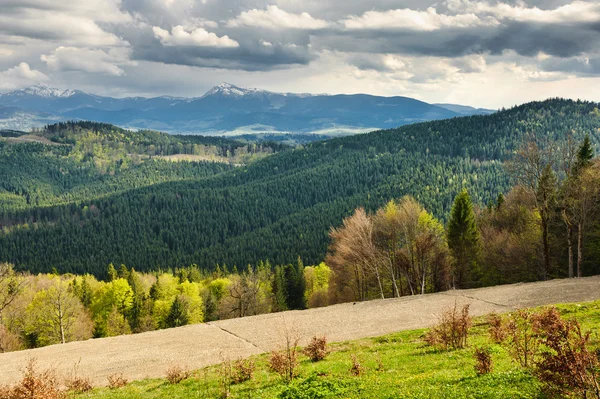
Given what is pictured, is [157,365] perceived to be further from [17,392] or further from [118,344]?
[17,392]

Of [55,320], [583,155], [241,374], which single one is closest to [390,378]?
[241,374]

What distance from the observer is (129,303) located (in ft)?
272

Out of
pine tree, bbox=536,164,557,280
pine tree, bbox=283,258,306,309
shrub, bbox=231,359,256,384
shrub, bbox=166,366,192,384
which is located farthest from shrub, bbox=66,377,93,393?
pine tree, bbox=283,258,306,309

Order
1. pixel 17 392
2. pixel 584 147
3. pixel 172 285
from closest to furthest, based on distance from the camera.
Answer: pixel 17 392
pixel 584 147
pixel 172 285


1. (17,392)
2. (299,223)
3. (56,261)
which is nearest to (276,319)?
(17,392)

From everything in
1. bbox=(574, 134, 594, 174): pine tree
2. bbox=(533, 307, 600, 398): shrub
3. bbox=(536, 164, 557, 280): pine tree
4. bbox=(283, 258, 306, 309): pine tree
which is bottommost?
bbox=(283, 258, 306, 309): pine tree

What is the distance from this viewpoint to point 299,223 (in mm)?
199875

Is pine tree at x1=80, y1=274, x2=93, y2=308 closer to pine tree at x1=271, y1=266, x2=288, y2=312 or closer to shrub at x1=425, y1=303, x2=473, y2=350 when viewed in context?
pine tree at x1=271, y1=266, x2=288, y2=312

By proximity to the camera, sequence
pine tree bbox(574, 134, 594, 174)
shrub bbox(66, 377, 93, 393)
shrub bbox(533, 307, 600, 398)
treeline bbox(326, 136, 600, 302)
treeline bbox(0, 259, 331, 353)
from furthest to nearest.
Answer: treeline bbox(0, 259, 331, 353)
pine tree bbox(574, 134, 594, 174)
treeline bbox(326, 136, 600, 302)
shrub bbox(66, 377, 93, 393)
shrub bbox(533, 307, 600, 398)

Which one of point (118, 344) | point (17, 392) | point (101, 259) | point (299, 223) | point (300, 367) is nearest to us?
point (17, 392)

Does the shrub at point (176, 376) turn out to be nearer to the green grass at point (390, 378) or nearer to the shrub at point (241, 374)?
the green grass at point (390, 378)

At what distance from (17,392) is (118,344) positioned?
2034 centimetres

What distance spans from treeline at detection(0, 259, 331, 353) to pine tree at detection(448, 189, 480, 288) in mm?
26214

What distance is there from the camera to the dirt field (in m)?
27.7
